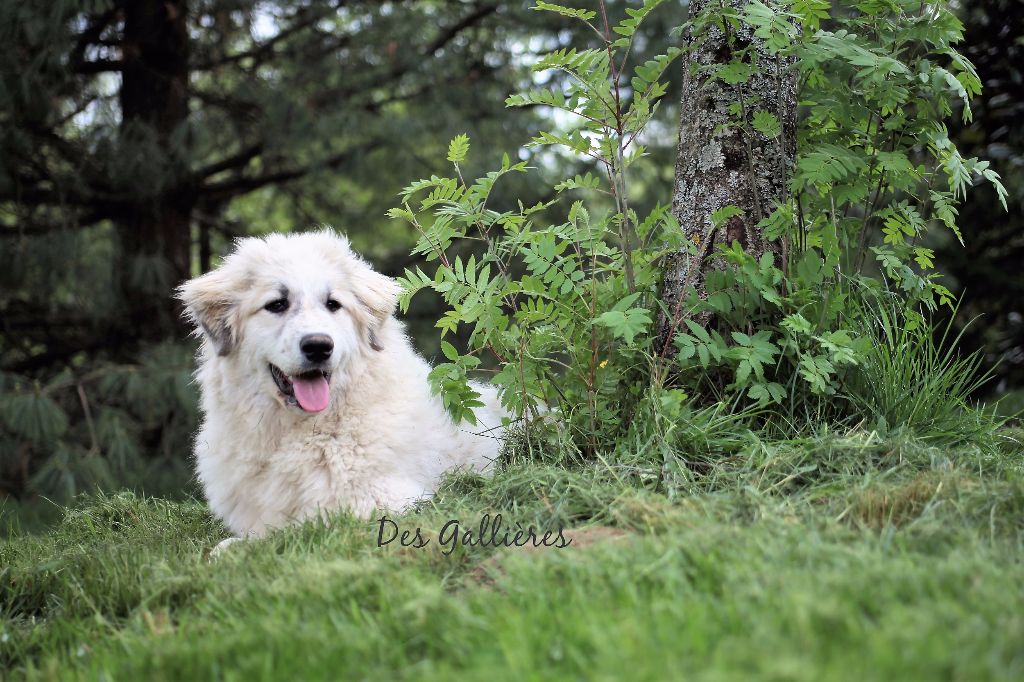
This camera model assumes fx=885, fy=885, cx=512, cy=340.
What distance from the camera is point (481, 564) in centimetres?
264

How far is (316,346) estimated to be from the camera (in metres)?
3.69

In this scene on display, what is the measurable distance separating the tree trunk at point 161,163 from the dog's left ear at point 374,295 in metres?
4.05

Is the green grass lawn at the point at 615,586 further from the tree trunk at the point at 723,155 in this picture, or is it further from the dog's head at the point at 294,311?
the tree trunk at the point at 723,155

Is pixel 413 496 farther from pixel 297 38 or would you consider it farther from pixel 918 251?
pixel 297 38

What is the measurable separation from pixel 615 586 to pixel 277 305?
224 cm

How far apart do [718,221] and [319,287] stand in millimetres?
1738

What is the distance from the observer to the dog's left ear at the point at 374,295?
4.09 metres

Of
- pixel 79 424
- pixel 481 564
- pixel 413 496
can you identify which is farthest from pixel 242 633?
pixel 79 424

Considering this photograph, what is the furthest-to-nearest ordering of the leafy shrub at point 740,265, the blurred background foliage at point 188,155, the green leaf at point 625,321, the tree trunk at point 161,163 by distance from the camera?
the tree trunk at point 161,163 → the blurred background foliage at point 188,155 → the leafy shrub at point 740,265 → the green leaf at point 625,321

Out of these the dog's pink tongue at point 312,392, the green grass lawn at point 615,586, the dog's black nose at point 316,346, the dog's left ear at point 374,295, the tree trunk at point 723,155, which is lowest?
the green grass lawn at point 615,586

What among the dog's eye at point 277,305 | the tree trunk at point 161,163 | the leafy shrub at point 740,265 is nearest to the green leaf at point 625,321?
the leafy shrub at point 740,265

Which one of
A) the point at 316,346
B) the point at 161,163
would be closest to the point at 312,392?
the point at 316,346

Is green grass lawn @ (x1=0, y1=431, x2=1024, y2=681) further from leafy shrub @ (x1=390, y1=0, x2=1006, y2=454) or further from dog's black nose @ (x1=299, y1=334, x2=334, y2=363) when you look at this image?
dog's black nose @ (x1=299, y1=334, x2=334, y2=363)

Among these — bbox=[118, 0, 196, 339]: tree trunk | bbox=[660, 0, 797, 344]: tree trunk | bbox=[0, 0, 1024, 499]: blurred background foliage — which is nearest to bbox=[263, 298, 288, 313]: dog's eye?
bbox=[660, 0, 797, 344]: tree trunk
